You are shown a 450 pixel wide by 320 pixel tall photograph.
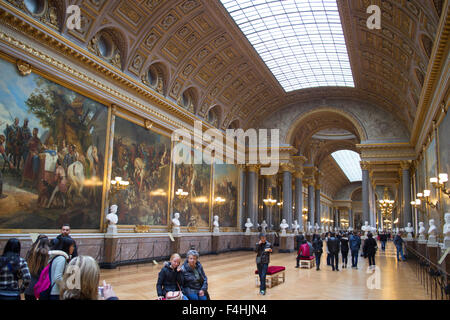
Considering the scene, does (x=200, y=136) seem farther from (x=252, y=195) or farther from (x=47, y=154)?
(x=47, y=154)

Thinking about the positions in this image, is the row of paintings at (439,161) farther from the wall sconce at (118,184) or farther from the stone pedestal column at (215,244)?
the wall sconce at (118,184)

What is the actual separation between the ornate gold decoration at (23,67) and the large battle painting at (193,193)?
9.75 m

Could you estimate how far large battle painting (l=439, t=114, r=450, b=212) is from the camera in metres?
13.8

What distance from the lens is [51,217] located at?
12.5 m

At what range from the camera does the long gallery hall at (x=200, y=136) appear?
10.9 metres

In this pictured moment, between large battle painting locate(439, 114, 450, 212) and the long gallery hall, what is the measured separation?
16cm

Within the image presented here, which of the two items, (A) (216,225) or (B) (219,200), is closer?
(A) (216,225)

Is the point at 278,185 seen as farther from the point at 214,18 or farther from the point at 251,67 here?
the point at 214,18

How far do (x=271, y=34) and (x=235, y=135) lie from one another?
8.88 metres

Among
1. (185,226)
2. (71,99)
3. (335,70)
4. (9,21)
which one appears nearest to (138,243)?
(185,226)

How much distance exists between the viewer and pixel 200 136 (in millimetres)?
23422

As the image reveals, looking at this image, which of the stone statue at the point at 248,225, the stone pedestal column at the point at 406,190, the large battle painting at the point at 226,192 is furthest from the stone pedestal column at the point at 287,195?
the stone pedestal column at the point at 406,190

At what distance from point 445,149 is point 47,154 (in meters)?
14.9

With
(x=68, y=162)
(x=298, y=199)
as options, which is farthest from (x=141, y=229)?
(x=298, y=199)
